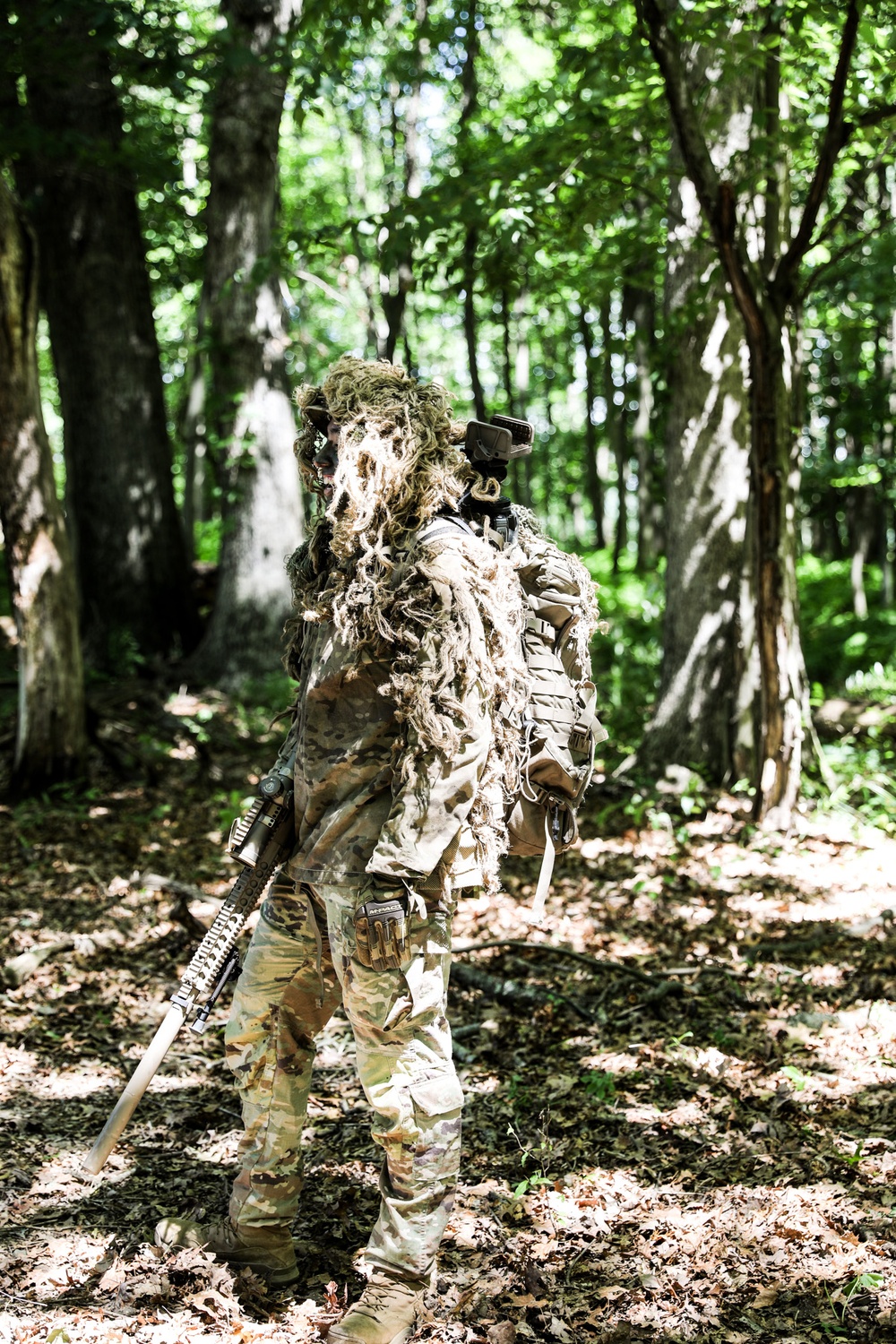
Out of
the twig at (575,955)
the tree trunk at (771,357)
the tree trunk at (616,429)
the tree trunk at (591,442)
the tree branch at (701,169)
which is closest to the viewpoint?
the twig at (575,955)

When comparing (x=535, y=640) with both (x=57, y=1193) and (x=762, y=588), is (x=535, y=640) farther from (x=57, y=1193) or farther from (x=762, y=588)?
(x=762, y=588)

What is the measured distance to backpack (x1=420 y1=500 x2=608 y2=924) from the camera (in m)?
2.95

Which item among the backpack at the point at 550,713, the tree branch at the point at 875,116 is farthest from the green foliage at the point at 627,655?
the backpack at the point at 550,713

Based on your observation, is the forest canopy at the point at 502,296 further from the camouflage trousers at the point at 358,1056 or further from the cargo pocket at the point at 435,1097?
the cargo pocket at the point at 435,1097

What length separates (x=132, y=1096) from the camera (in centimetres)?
281

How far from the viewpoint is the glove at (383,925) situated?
2541mm

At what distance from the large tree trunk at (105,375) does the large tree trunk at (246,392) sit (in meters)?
0.80

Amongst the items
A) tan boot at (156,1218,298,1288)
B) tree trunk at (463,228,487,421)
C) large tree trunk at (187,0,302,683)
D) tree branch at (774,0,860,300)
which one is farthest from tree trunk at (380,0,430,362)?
tan boot at (156,1218,298,1288)

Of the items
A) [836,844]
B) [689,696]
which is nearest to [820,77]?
[689,696]

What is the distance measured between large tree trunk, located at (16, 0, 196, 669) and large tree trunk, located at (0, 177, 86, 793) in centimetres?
289

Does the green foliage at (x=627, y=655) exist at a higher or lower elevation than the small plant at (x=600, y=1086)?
higher

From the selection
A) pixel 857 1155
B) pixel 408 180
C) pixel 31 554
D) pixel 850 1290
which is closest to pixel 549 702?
pixel 850 1290

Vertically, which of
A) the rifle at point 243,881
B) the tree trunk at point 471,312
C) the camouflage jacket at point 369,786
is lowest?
the rifle at point 243,881

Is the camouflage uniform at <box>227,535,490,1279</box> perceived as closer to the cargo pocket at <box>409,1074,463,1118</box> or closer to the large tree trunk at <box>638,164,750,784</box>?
the cargo pocket at <box>409,1074,463,1118</box>
